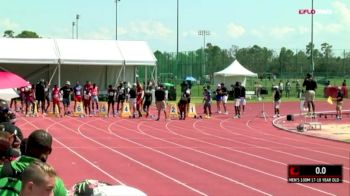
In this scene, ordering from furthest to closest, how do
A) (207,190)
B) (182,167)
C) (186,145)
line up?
(186,145) < (182,167) < (207,190)

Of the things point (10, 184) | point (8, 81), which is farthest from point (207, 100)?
point (10, 184)

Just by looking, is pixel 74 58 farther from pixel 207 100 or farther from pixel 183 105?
pixel 183 105

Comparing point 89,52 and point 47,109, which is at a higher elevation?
point 89,52

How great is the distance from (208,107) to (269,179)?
2001cm

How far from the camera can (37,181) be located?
9.34ft

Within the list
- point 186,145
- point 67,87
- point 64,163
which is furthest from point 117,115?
point 64,163

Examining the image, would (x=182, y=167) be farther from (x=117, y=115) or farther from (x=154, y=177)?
(x=117, y=115)

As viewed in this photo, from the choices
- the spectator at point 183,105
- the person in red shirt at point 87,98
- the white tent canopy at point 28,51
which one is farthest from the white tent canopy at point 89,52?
the spectator at point 183,105

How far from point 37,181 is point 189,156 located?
12.8m

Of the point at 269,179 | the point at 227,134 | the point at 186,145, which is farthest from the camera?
the point at 227,134

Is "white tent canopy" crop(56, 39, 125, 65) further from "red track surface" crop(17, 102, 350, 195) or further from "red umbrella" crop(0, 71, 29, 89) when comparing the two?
"red umbrella" crop(0, 71, 29, 89)

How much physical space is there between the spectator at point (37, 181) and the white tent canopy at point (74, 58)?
36.5 m

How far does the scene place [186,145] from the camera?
719 inches

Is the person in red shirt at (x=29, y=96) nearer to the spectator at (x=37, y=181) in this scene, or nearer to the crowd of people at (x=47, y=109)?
the crowd of people at (x=47, y=109)
